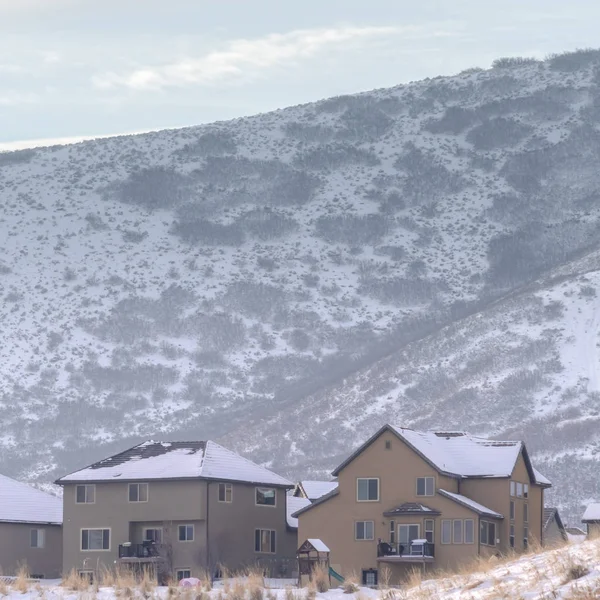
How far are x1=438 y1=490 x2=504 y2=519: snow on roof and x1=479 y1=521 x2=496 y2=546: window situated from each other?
0.45m

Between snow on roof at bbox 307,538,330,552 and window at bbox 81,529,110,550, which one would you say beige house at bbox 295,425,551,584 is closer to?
snow on roof at bbox 307,538,330,552

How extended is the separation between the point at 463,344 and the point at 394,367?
859 cm

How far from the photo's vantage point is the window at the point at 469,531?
65.3 metres

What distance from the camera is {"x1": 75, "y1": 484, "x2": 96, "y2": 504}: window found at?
72438 mm

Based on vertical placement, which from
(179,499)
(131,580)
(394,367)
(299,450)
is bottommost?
(131,580)

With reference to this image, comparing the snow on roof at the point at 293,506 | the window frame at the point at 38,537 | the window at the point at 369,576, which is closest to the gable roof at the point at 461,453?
the window at the point at 369,576

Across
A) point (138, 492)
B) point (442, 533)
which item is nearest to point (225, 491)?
point (138, 492)

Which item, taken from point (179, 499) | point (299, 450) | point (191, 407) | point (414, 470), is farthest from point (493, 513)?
point (191, 407)

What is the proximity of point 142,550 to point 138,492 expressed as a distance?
269 cm

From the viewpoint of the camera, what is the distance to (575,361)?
17075cm

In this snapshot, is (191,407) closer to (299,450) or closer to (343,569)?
(299,450)

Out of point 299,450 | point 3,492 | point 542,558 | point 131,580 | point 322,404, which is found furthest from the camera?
point 322,404

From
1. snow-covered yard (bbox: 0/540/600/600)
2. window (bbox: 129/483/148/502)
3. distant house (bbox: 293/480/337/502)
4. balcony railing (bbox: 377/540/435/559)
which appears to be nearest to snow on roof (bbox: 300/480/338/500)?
distant house (bbox: 293/480/337/502)

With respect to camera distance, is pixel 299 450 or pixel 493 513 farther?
pixel 299 450
